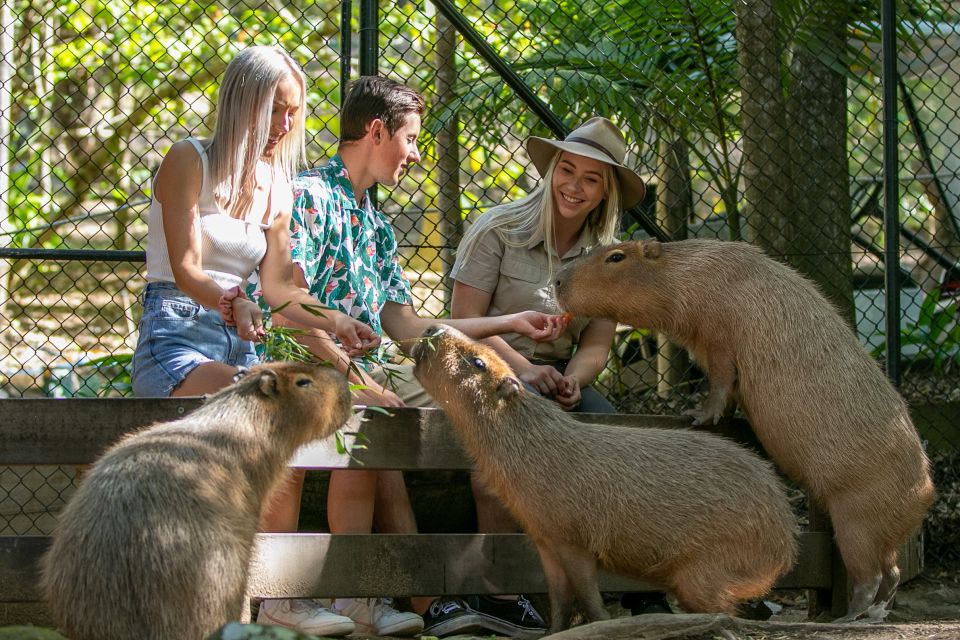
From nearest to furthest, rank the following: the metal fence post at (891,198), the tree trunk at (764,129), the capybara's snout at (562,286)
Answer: the capybara's snout at (562,286) → the metal fence post at (891,198) → the tree trunk at (764,129)

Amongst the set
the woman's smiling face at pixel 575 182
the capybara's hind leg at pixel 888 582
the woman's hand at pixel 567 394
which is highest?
the woman's smiling face at pixel 575 182

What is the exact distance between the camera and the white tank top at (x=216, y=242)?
3.97m

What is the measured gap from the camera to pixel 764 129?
6.03 m

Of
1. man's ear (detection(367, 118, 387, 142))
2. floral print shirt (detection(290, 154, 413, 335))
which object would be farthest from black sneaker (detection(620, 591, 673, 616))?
man's ear (detection(367, 118, 387, 142))

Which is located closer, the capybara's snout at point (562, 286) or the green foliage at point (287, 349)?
the green foliage at point (287, 349)

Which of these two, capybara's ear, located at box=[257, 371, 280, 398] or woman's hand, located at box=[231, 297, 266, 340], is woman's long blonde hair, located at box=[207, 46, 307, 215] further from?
capybara's ear, located at box=[257, 371, 280, 398]

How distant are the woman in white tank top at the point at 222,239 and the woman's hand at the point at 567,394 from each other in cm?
86

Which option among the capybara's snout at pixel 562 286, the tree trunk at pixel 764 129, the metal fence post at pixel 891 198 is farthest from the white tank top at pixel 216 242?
the tree trunk at pixel 764 129

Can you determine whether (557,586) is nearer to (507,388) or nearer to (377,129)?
(507,388)

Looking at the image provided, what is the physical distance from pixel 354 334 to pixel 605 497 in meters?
1.00

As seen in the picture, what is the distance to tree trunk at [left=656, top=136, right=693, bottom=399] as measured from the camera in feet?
21.1

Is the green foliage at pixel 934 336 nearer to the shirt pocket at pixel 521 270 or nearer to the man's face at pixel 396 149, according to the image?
the shirt pocket at pixel 521 270

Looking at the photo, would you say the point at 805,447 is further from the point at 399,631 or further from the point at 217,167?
the point at 217,167

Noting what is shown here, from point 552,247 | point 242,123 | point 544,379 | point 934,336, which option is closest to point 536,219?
point 552,247
